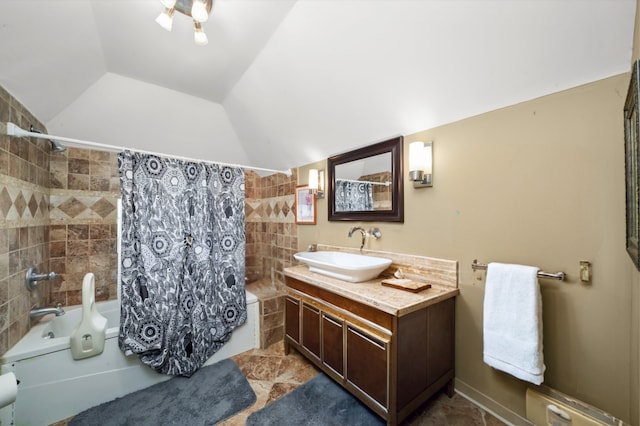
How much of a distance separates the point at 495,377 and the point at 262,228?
Answer: 3.00 m

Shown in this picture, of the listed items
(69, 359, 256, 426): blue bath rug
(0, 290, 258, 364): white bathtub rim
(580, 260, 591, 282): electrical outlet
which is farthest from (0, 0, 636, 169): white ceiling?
(69, 359, 256, 426): blue bath rug

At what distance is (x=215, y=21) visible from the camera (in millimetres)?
1671

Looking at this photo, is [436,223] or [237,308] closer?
[436,223]

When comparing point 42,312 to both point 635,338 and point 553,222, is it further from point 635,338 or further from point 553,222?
point 635,338

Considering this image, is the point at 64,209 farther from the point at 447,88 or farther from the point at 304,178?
the point at 447,88

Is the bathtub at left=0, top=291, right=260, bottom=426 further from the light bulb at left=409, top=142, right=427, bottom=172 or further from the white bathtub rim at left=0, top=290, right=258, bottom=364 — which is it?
the light bulb at left=409, top=142, right=427, bottom=172

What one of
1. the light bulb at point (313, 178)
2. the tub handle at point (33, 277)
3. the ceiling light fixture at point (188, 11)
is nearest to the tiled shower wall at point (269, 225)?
the light bulb at point (313, 178)

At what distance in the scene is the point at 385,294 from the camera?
5.09 feet

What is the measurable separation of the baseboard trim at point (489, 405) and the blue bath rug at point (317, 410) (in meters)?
0.63

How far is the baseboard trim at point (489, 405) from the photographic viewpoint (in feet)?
4.71

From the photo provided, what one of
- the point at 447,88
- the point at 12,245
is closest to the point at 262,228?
the point at 12,245

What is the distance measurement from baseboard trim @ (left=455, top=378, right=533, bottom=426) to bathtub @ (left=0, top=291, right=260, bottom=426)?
232cm

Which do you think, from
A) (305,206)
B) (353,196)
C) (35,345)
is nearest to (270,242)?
(305,206)

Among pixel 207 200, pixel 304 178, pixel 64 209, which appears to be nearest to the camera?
pixel 207 200
